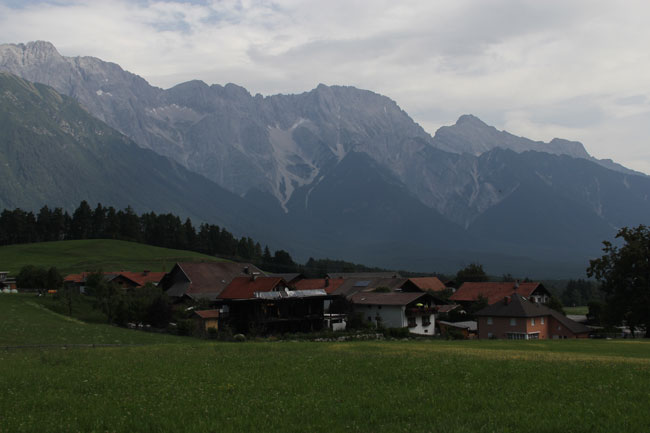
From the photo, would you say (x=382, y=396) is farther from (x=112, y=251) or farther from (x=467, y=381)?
(x=112, y=251)

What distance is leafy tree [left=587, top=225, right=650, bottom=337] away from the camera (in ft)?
249

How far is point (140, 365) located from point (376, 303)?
67.8 metres

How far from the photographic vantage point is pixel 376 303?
9338cm

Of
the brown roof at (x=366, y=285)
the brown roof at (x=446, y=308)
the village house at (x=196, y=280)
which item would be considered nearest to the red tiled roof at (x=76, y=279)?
the village house at (x=196, y=280)

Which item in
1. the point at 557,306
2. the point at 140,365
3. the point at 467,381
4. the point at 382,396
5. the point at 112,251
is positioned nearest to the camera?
the point at 382,396

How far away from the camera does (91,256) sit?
504 ft

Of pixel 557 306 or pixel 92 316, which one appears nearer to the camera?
pixel 92 316

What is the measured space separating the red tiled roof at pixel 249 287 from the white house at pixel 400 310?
565 inches

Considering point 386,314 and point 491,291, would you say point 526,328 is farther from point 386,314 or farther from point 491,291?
point 491,291

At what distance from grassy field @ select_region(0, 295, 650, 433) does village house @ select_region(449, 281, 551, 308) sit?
86.8m

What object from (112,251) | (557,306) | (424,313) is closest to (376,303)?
(424,313)

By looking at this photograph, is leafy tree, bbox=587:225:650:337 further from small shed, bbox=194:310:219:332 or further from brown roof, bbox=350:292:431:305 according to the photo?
small shed, bbox=194:310:219:332

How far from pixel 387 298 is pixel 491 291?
1153 inches

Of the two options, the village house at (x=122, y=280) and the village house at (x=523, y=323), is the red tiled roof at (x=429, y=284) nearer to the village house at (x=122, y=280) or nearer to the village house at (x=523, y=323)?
the village house at (x=523, y=323)
